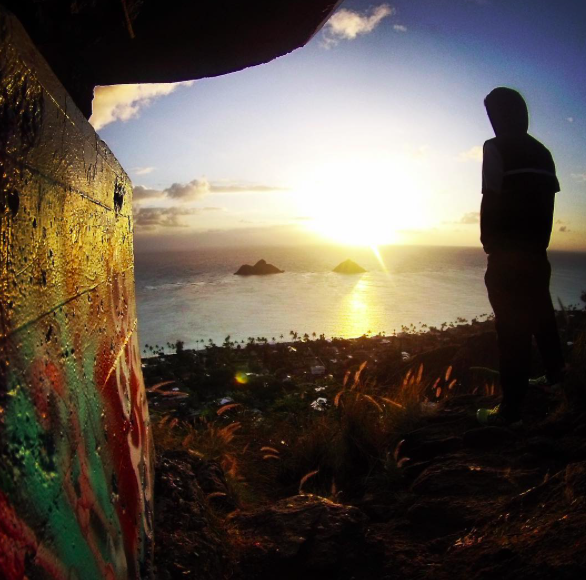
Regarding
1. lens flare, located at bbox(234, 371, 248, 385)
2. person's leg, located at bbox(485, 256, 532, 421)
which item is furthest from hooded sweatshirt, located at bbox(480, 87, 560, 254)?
lens flare, located at bbox(234, 371, 248, 385)

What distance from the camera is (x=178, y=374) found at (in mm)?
8203

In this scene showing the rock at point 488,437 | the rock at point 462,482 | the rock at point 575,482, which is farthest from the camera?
the rock at point 488,437

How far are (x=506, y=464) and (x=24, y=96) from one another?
2928 millimetres

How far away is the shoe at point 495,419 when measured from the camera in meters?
3.22

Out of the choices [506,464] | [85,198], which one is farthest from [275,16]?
[506,464]

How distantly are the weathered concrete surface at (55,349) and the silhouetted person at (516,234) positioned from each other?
262cm

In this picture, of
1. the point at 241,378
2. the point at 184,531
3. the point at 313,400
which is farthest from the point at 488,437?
the point at 241,378

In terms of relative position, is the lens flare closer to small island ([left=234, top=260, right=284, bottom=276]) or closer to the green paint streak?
the green paint streak

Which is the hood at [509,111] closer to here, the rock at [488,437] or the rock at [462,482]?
the rock at [488,437]

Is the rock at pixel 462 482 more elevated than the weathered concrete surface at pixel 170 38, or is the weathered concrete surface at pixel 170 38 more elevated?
the weathered concrete surface at pixel 170 38

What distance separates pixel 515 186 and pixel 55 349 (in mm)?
3112

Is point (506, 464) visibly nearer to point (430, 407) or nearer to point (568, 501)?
point (568, 501)

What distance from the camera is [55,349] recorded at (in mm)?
966

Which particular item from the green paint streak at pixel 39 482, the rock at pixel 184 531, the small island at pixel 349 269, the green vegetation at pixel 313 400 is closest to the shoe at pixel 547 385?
the green vegetation at pixel 313 400
